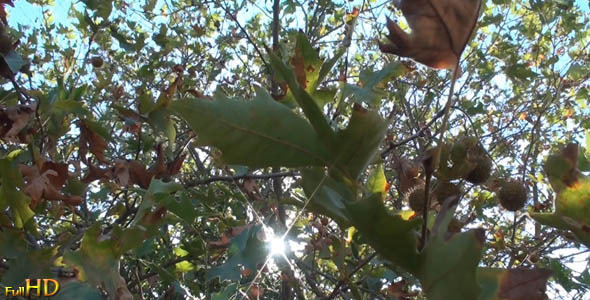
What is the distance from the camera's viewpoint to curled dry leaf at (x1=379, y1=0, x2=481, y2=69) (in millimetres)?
591

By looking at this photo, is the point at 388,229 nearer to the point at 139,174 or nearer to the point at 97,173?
the point at 139,174

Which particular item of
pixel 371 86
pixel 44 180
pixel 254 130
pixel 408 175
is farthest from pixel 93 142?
pixel 254 130

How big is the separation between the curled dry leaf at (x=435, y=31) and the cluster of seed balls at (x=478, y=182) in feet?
0.54

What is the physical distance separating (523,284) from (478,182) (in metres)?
0.57

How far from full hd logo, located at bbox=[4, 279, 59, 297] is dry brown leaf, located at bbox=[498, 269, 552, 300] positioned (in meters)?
0.73

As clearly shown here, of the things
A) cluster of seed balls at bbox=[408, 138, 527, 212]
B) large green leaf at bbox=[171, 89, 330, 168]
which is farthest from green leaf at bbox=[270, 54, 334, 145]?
cluster of seed balls at bbox=[408, 138, 527, 212]

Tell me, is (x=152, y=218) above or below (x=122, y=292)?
above

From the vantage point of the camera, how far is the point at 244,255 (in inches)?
52.5

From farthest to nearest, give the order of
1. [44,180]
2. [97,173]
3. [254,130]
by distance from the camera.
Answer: [97,173], [44,180], [254,130]

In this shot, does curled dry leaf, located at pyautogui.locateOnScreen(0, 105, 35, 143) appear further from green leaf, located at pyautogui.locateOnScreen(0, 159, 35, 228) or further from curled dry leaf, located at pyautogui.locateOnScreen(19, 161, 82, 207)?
green leaf, located at pyautogui.locateOnScreen(0, 159, 35, 228)

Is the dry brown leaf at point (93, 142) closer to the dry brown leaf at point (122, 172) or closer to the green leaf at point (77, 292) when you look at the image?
the dry brown leaf at point (122, 172)

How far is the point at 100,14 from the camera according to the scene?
6.69 feet

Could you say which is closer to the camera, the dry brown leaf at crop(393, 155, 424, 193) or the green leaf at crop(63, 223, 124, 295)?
the green leaf at crop(63, 223, 124, 295)

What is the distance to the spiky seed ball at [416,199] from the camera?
105 cm
